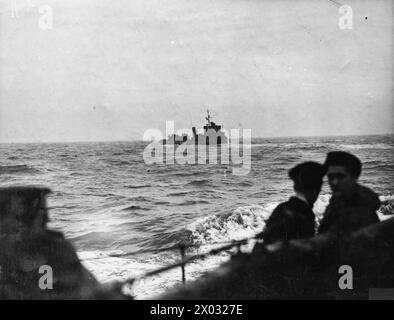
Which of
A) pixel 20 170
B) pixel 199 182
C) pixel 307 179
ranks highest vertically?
pixel 307 179

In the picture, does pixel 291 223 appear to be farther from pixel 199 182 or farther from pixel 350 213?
pixel 199 182

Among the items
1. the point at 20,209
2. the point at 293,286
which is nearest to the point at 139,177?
the point at 20,209

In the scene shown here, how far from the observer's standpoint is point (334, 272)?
4.58 m

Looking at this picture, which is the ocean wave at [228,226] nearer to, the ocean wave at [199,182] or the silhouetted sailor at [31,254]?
the silhouetted sailor at [31,254]

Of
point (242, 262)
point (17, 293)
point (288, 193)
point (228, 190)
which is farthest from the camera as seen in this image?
point (228, 190)

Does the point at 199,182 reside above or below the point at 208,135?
below

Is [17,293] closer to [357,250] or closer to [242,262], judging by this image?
[242,262]

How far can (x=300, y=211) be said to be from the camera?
13.7 feet

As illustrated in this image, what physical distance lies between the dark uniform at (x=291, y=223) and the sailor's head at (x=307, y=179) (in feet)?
0.47

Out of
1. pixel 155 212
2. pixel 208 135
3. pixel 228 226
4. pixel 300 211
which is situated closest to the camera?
pixel 300 211

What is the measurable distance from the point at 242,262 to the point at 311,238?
1032mm

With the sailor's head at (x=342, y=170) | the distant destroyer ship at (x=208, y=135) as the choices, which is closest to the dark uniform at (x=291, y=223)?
the sailor's head at (x=342, y=170)

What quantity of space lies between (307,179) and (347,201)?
0.81m

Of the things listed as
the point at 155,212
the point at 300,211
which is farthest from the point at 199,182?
the point at 300,211
